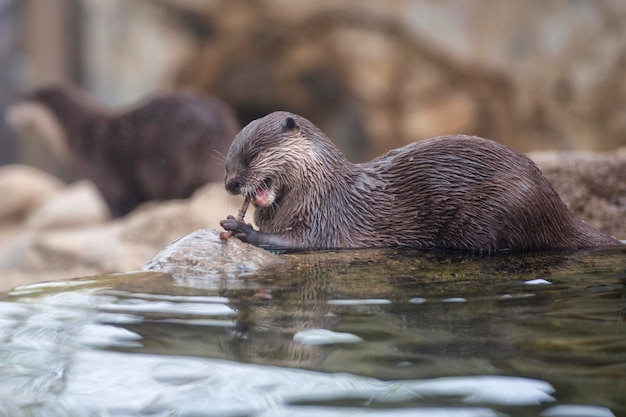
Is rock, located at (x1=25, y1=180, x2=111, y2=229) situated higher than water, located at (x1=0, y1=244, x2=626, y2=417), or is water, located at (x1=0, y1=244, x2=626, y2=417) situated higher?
rock, located at (x1=25, y1=180, x2=111, y2=229)

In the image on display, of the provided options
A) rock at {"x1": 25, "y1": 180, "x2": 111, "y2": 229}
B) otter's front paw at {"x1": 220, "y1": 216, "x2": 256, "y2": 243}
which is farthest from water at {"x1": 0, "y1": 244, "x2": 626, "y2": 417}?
rock at {"x1": 25, "y1": 180, "x2": 111, "y2": 229}

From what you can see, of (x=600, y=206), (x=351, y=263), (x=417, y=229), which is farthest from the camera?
(x=600, y=206)

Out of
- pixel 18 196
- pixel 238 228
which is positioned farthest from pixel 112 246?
pixel 18 196

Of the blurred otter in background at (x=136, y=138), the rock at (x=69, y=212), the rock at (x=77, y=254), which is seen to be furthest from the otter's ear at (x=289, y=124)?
the rock at (x=69, y=212)

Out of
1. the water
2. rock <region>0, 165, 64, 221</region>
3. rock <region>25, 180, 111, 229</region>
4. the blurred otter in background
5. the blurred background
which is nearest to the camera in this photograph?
the water

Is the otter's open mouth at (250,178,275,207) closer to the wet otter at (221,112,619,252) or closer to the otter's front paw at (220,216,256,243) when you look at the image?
the wet otter at (221,112,619,252)

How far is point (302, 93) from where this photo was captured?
8523 millimetres

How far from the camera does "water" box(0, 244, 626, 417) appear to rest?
1246mm

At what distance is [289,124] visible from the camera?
2.51 metres

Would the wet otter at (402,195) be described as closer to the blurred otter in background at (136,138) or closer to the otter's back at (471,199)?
the otter's back at (471,199)

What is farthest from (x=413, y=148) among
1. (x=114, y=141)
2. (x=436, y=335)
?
(x=114, y=141)

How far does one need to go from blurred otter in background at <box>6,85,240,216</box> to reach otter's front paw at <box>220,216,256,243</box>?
2.87 m

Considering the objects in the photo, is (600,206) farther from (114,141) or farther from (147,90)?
(147,90)

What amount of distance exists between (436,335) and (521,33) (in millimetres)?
6286
